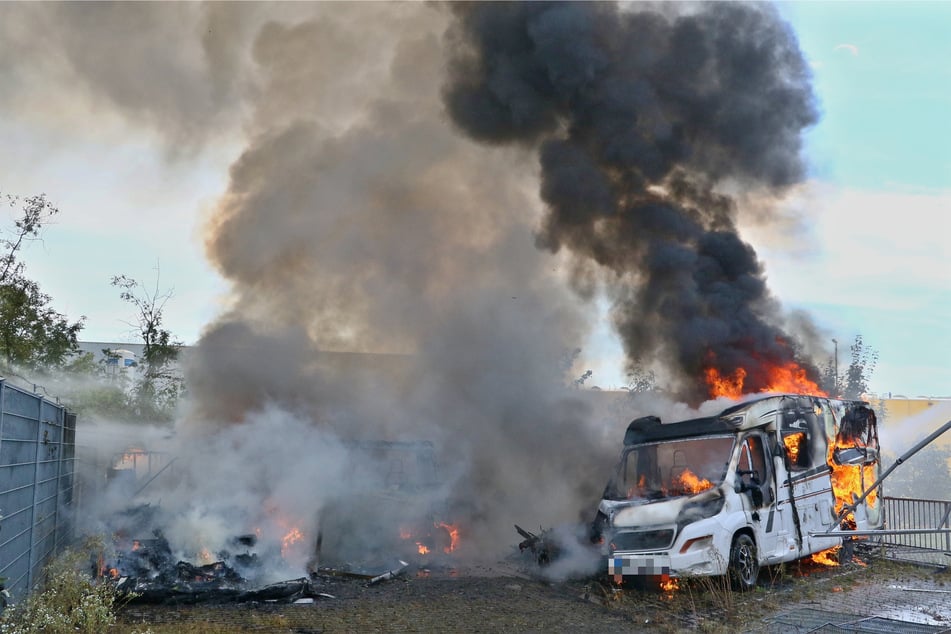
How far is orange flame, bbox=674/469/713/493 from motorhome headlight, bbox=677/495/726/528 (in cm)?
26

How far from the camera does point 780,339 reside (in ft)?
45.0

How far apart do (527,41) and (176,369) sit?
14.4m

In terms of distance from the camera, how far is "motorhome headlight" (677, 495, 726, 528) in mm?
8945

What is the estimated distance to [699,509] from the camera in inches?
357

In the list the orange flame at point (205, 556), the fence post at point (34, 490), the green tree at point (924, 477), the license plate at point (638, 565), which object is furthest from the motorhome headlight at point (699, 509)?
the green tree at point (924, 477)

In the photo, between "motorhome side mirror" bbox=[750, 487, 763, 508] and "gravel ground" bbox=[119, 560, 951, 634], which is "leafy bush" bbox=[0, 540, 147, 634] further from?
"motorhome side mirror" bbox=[750, 487, 763, 508]

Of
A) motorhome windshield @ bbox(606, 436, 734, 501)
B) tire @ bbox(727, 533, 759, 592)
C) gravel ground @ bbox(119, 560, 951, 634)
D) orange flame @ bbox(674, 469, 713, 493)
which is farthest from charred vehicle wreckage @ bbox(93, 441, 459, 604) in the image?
tire @ bbox(727, 533, 759, 592)

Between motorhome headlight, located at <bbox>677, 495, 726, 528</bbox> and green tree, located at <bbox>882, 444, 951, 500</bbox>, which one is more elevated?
motorhome headlight, located at <bbox>677, 495, 726, 528</bbox>

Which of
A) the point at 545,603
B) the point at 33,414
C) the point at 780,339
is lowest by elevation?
the point at 545,603

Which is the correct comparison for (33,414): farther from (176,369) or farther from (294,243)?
(176,369)

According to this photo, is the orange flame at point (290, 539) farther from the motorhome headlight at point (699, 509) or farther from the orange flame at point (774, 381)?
the orange flame at point (774, 381)

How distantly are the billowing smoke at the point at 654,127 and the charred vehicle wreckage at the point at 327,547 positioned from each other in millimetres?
5488

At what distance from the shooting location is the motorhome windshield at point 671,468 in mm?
9711

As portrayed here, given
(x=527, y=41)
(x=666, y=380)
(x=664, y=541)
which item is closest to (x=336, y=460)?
(x=664, y=541)
